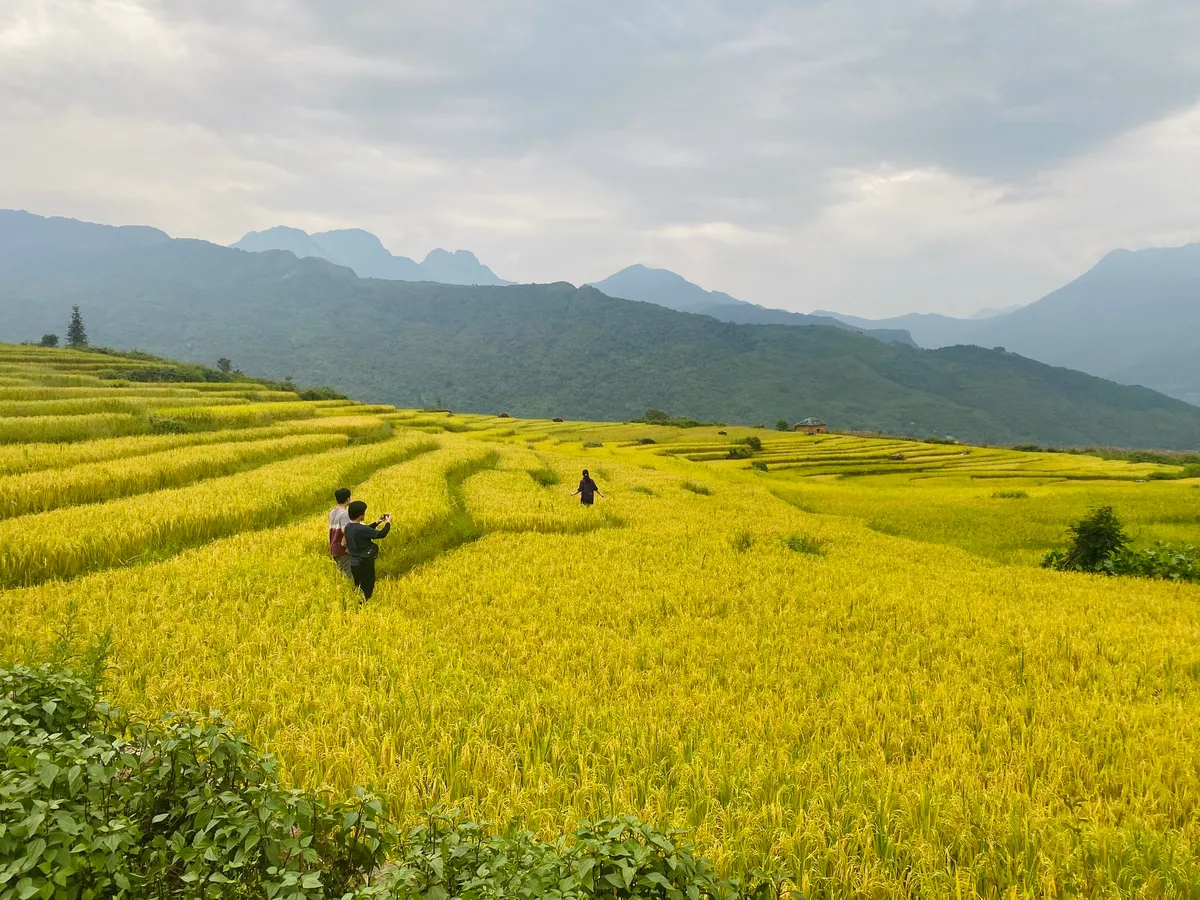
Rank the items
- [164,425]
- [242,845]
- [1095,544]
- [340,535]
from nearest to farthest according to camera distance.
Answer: [242,845] → [340,535] → [1095,544] → [164,425]

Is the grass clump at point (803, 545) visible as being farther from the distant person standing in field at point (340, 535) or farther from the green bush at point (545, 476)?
the green bush at point (545, 476)

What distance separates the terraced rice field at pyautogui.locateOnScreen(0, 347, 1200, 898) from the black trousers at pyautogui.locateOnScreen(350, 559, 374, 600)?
420 millimetres

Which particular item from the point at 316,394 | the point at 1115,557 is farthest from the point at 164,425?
the point at 316,394

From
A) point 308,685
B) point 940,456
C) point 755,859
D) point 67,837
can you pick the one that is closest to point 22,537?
point 308,685

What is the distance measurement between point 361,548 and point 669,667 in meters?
5.97

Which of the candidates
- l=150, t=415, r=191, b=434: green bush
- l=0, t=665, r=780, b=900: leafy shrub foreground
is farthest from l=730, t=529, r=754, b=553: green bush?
l=150, t=415, r=191, b=434: green bush

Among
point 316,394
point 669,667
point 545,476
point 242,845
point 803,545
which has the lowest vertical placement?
point 669,667

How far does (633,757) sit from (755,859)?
152 centimetres

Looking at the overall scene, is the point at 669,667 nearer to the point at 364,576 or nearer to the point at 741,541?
the point at 364,576

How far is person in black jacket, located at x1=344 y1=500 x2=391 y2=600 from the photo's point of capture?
9984mm

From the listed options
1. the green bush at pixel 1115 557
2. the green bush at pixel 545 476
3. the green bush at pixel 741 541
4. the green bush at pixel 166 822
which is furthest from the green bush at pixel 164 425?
the green bush at pixel 1115 557

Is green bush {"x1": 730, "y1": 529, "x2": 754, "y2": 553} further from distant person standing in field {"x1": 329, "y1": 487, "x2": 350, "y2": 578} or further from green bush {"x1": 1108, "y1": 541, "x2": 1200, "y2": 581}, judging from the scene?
green bush {"x1": 1108, "y1": 541, "x2": 1200, "y2": 581}

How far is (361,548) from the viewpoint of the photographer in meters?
10.1

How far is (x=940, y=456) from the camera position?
65875mm
